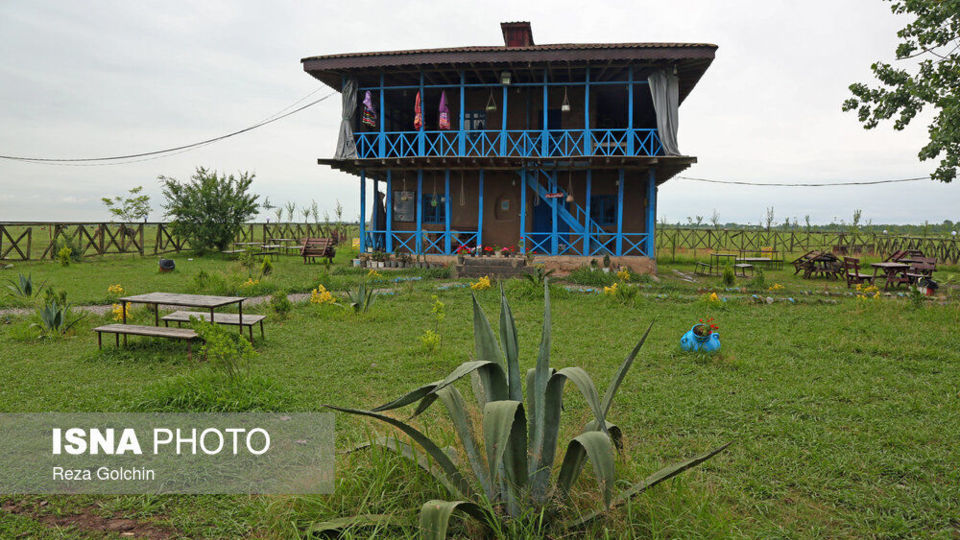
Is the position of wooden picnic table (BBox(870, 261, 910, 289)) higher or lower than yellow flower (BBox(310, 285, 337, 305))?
higher

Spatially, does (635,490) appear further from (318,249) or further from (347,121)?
(318,249)

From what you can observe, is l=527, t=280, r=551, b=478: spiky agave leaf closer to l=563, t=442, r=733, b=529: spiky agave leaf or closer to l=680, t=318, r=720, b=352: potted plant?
l=563, t=442, r=733, b=529: spiky agave leaf

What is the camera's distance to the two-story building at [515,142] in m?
15.8

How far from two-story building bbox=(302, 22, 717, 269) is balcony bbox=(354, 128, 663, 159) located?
67 millimetres

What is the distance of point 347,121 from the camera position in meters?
17.2

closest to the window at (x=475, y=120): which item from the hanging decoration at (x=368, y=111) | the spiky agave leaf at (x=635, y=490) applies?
the hanging decoration at (x=368, y=111)

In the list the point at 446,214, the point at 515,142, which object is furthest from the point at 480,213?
the point at 515,142

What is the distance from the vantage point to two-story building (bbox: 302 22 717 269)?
15758 millimetres

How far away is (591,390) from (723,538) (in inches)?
43.8

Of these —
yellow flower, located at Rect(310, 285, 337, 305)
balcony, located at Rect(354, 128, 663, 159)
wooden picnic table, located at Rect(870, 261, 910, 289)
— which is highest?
balcony, located at Rect(354, 128, 663, 159)

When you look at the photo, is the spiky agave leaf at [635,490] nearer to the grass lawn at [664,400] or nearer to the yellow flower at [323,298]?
the grass lawn at [664,400]

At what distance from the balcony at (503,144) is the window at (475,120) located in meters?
0.72

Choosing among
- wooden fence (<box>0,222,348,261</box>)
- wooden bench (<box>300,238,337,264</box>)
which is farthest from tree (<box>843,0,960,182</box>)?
wooden fence (<box>0,222,348,261</box>)

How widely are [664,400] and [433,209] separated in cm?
1427
